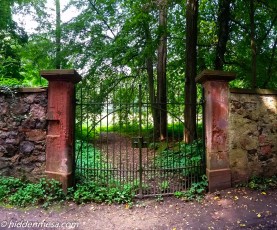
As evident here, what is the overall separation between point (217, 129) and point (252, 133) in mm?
843

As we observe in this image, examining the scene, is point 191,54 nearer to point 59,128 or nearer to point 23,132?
point 59,128

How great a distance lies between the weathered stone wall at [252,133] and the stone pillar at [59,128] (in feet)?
9.66

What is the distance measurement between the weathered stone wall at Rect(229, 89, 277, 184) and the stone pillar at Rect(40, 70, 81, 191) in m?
2.94

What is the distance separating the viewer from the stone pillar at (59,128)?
410cm

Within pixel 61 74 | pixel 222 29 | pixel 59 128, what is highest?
pixel 222 29

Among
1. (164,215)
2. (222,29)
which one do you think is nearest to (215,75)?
(164,215)

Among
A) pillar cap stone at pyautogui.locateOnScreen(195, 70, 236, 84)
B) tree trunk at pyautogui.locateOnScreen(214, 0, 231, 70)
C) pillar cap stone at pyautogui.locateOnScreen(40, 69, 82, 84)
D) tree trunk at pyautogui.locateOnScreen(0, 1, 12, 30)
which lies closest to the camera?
pillar cap stone at pyautogui.locateOnScreen(40, 69, 82, 84)

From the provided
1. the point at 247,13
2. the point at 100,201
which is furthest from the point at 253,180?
the point at 247,13

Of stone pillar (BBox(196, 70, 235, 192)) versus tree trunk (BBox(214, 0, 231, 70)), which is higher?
tree trunk (BBox(214, 0, 231, 70))

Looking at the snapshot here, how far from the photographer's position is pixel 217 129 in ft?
14.1

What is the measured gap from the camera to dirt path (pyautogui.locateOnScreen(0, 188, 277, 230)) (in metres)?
3.36

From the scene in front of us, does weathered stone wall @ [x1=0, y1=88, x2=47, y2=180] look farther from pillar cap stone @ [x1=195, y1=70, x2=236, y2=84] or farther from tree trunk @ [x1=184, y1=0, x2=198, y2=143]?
tree trunk @ [x1=184, y1=0, x2=198, y2=143]

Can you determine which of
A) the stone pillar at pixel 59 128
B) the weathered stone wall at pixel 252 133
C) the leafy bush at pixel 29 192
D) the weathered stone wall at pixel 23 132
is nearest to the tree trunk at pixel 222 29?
the weathered stone wall at pixel 252 133

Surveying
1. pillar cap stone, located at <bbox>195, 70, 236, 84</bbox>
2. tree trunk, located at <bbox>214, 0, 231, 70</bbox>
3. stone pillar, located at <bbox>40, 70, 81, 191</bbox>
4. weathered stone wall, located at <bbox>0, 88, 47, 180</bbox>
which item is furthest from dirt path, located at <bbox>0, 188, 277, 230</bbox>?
tree trunk, located at <bbox>214, 0, 231, 70</bbox>
